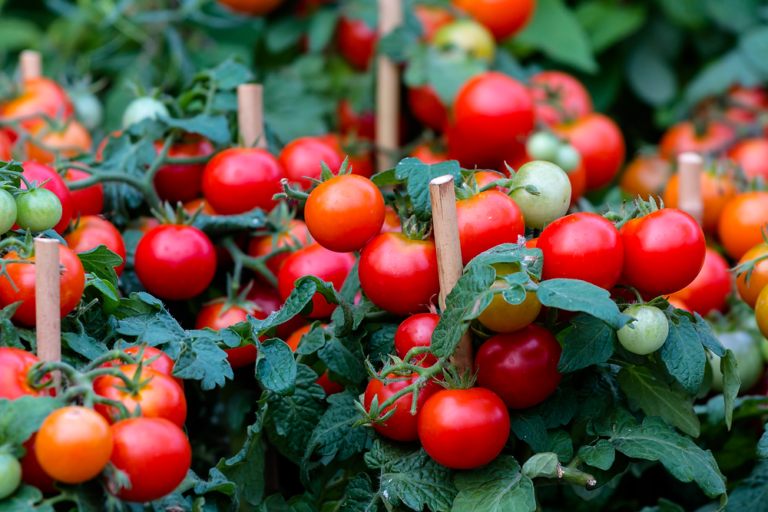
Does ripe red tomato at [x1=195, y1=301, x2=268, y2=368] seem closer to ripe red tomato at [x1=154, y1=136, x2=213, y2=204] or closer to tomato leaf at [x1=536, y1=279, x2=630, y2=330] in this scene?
ripe red tomato at [x1=154, y1=136, x2=213, y2=204]

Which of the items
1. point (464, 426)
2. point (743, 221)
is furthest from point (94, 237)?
point (743, 221)

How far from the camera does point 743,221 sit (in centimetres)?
119

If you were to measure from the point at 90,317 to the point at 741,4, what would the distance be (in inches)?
75.0

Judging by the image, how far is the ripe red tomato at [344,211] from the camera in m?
0.73

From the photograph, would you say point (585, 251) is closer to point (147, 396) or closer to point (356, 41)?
point (147, 396)

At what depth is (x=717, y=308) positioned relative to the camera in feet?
3.83

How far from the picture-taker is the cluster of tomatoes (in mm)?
561

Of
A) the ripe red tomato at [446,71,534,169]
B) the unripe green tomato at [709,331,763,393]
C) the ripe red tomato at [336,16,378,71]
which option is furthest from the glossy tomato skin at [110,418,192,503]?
the ripe red tomato at [336,16,378,71]

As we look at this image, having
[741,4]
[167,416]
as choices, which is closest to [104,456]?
[167,416]

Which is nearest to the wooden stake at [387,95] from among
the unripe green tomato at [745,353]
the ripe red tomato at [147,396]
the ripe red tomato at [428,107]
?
the ripe red tomato at [428,107]

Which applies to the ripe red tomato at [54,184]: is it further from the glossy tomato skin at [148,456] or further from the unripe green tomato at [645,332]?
the unripe green tomato at [645,332]

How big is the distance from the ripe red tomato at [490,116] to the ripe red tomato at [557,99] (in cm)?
16

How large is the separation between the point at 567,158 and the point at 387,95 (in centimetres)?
44

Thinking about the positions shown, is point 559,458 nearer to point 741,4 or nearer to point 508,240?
point 508,240
